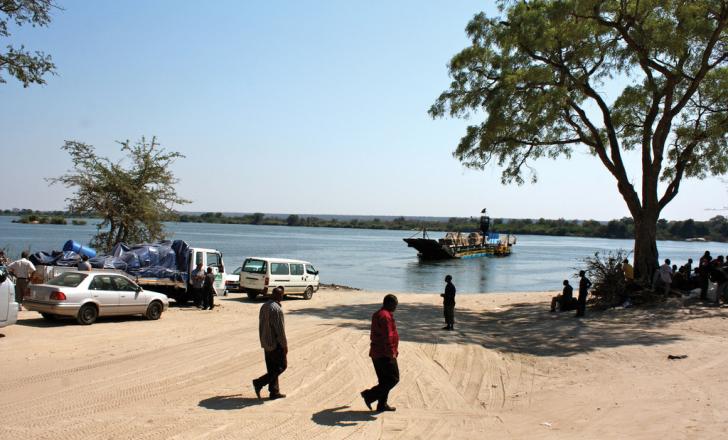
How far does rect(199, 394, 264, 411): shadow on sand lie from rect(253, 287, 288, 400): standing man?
17 cm

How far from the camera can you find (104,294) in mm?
14898

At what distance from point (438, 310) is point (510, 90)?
846 centimetres

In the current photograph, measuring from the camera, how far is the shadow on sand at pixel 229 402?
7.80m

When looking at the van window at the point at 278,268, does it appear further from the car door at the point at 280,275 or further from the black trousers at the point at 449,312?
the black trousers at the point at 449,312

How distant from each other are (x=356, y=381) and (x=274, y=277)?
1350 centimetres

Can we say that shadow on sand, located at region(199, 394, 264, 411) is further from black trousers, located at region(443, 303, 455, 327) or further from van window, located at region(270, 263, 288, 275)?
van window, located at region(270, 263, 288, 275)

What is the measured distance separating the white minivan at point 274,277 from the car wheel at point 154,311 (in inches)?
234

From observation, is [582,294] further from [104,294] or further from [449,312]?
[104,294]

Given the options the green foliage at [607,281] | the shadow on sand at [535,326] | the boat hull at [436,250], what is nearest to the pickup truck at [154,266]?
the shadow on sand at [535,326]

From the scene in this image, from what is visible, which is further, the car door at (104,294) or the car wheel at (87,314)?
the car door at (104,294)

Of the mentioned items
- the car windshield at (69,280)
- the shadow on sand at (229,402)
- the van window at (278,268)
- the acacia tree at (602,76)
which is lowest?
the shadow on sand at (229,402)

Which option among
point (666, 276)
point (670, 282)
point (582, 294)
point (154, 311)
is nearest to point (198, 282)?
point (154, 311)

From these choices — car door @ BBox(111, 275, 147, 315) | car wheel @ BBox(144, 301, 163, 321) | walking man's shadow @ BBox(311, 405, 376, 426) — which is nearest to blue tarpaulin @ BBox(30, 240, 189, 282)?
car wheel @ BBox(144, 301, 163, 321)

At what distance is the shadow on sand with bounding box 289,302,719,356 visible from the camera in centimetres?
1398
